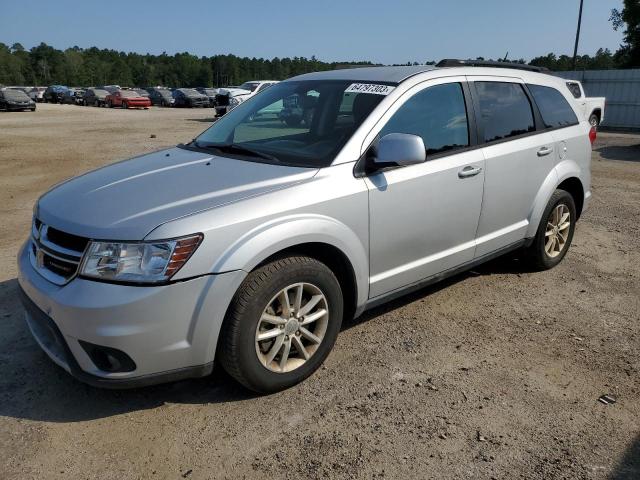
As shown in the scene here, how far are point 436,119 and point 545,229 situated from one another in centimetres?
174

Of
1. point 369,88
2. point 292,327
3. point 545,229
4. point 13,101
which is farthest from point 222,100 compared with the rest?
point 292,327

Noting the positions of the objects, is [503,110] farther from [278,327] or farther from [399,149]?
[278,327]

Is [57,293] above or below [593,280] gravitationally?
above

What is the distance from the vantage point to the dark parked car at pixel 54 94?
2196 inches

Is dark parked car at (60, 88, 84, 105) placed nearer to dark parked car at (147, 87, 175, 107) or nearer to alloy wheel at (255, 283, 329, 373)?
dark parked car at (147, 87, 175, 107)

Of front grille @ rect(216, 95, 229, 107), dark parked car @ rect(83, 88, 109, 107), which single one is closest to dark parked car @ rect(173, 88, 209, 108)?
dark parked car @ rect(83, 88, 109, 107)

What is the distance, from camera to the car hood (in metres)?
2.62

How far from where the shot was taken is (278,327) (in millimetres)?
2928

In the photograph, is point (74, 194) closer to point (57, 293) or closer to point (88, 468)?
point (57, 293)

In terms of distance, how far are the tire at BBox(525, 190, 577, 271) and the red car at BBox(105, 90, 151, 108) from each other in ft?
141

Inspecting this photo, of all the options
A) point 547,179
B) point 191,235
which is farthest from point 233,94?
point 191,235

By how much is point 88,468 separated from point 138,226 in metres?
1.15

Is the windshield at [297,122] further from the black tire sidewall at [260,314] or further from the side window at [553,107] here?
the side window at [553,107]

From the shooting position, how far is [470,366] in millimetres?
3336
